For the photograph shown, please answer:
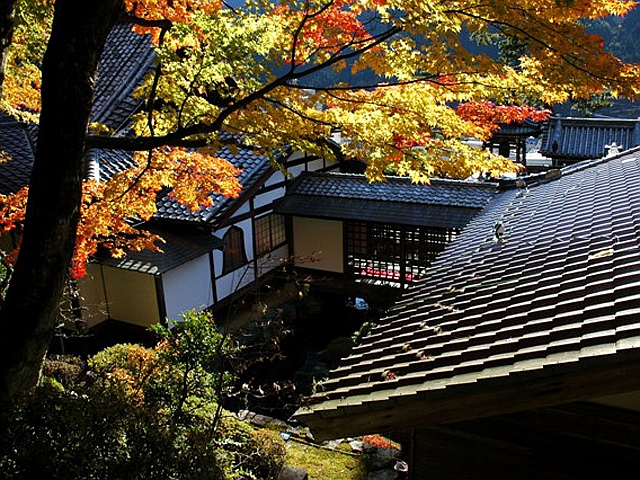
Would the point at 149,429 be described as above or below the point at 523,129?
below

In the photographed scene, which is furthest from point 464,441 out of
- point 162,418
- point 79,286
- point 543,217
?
point 79,286

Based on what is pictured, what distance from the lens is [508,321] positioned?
3508 millimetres

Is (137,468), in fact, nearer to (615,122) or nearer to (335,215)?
(335,215)

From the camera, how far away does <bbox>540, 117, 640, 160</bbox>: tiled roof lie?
20.7 metres

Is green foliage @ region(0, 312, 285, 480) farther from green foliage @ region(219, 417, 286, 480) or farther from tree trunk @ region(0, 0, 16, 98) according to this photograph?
tree trunk @ region(0, 0, 16, 98)

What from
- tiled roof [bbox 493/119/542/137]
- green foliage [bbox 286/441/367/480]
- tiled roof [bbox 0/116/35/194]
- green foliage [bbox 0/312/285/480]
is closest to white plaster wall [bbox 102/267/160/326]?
tiled roof [bbox 0/116/35/194]

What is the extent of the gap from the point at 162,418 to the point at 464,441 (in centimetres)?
394

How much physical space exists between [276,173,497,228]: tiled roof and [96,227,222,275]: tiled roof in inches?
135

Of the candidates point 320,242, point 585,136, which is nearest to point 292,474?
point 320,242

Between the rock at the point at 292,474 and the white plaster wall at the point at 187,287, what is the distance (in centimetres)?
572

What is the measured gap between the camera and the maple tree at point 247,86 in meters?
4.71

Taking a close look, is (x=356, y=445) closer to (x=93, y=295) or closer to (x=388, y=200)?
(x=93, y=295)

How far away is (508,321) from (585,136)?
20.7 meters

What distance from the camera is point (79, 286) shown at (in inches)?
507
